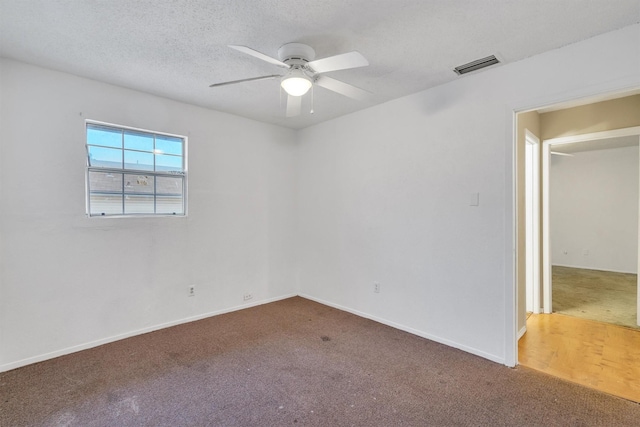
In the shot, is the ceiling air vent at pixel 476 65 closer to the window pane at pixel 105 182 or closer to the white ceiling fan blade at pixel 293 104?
the white ceiling fan blade at pixel 293 104

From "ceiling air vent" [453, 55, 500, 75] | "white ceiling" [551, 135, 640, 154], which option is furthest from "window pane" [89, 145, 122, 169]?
"white ceiling" [551, 135, 640, 154]

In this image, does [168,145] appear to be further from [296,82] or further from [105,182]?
[296,82]

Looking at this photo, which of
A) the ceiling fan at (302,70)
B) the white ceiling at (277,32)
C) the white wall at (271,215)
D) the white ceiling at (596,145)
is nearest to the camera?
the white ceiling at (277,32)

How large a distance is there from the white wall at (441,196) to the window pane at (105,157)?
95.0 inches

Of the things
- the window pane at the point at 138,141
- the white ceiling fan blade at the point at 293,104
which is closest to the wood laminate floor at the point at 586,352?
the white ceiling fan blade at the point at 293,104

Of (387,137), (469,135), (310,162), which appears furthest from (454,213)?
(310,162)

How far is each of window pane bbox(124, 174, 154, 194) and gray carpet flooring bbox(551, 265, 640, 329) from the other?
17.0 ft

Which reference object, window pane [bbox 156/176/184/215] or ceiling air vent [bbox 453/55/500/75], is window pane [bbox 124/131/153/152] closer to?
window pane [bbox 156/176/184/215]

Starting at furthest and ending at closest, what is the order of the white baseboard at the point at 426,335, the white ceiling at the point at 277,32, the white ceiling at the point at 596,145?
1. the white ceiling at the point at 596,145
2. the white baseboard at the point at 426,335
3. the white ceiling at the point at 277,32

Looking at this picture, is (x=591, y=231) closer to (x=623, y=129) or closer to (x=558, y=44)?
(x=623, y=129)

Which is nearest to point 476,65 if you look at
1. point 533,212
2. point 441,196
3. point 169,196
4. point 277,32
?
point 441,196

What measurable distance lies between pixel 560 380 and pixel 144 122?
14.5 ft

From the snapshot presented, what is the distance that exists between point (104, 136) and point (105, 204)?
2.24 feet

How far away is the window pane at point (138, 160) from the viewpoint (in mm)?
3166
